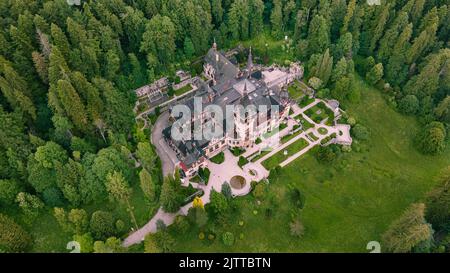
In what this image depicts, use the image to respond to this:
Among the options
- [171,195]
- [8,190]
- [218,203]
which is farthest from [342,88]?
[8,190]

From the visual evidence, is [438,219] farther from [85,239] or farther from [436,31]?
[85,239]

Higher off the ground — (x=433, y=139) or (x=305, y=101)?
(x=305, y=101)

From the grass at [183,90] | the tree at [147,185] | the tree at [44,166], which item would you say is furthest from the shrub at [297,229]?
the tree at [44,166]

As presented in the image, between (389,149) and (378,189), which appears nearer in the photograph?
(378,189)

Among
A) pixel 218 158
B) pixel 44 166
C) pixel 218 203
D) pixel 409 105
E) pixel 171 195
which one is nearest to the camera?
pixel 171 195

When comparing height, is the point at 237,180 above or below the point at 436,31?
below

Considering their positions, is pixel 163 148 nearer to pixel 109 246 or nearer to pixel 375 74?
pixel 109 246

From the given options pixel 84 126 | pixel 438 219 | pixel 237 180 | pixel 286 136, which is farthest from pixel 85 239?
pixel 438 219
